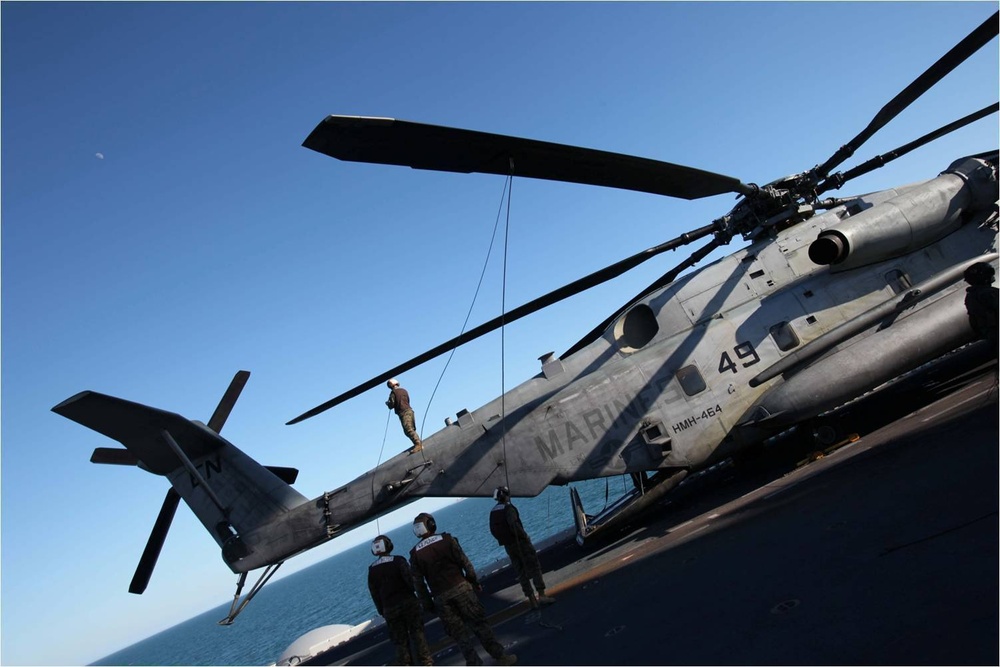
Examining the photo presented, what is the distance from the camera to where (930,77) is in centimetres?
883

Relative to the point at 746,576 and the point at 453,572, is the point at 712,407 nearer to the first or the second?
the point at 746,576

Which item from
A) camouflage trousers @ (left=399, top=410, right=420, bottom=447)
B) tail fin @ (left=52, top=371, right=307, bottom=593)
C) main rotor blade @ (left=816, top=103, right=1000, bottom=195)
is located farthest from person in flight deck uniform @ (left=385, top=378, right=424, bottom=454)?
main rotor blade @ (left=816, top=103, right=1000, bottom=195)

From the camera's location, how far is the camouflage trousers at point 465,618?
6.37 metres

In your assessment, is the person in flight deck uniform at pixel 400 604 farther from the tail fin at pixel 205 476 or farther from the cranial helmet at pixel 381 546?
the tail fin at pixel 205 476

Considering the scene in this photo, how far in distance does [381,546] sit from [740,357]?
793 centimetres

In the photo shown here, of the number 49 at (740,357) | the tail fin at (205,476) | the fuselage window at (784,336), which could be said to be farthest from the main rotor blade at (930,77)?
the tail fin at (205,476)

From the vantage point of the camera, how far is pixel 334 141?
6.57 meters

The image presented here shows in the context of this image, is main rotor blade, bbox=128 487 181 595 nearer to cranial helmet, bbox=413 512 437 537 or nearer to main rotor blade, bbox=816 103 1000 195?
cranial helmet, bbox=413 512 437 537

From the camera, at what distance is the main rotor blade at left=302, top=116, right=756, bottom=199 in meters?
6.58

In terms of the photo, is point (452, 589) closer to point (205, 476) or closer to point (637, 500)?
point (637, 500)

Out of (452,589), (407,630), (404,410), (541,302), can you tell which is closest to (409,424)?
(404,410)

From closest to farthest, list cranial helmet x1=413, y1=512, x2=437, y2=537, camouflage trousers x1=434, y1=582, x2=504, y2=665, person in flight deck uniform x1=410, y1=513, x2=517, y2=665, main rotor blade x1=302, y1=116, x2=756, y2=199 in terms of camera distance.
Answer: camouflage trousers x1=434, y1=582, x2=504, y2=665, person in flight deck uniform x1=410, y1=513, x2=517, y2=665, main rotor blade x1=302, y1=116, x2=756, y2=199, cranial helmet x1=413, y1=512, x2=437, y2=537

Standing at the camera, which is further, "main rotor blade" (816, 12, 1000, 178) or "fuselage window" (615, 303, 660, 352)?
"fuselage window" (615, 303, 660, 352)

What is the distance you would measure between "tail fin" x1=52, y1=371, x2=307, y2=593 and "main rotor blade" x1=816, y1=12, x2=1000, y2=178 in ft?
40.3
